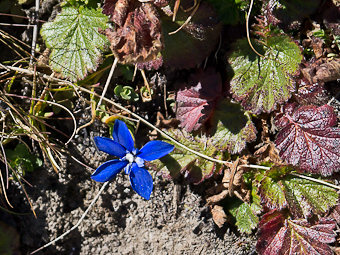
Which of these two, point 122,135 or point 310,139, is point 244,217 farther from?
point 122,135

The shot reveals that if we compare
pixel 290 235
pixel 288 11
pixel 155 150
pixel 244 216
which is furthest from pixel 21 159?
pixel 288 11

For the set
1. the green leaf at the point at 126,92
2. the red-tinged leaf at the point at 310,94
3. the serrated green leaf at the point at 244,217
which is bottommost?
the serrated green leaf at the point at 244,217

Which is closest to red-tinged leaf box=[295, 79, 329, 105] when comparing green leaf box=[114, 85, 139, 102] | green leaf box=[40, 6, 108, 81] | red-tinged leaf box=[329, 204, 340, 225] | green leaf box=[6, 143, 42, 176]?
red-tinged leaf box=[329, 204, 340, 225]

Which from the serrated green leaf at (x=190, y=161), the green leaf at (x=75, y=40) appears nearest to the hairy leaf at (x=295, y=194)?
the serrated green leaf at (x=190, y=161)

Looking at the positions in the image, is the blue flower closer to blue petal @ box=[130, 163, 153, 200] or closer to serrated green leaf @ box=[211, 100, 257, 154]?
blue petal @ box=[130, 163, 153, 200]

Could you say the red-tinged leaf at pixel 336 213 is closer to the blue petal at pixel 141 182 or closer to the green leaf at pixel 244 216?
the green leaf at pixel 244 216

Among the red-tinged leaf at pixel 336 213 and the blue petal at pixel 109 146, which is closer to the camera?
the blue petal at pixel 109 146

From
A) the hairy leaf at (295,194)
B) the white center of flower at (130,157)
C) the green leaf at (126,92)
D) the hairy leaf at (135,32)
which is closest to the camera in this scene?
the hairy leaf at (135,32)

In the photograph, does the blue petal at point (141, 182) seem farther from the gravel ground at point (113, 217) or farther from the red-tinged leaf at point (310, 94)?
the red-tinged leaf at point (310, 94)

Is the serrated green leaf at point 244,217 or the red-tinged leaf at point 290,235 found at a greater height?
the serrated green leaf at point 244,217

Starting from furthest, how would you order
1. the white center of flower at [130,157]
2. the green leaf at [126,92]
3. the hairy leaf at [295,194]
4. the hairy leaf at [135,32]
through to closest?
the green leaf at [126,92], the hairy leaf at [295,194], the white center of flower at [130,157], the hairy leaf at [135,32]
